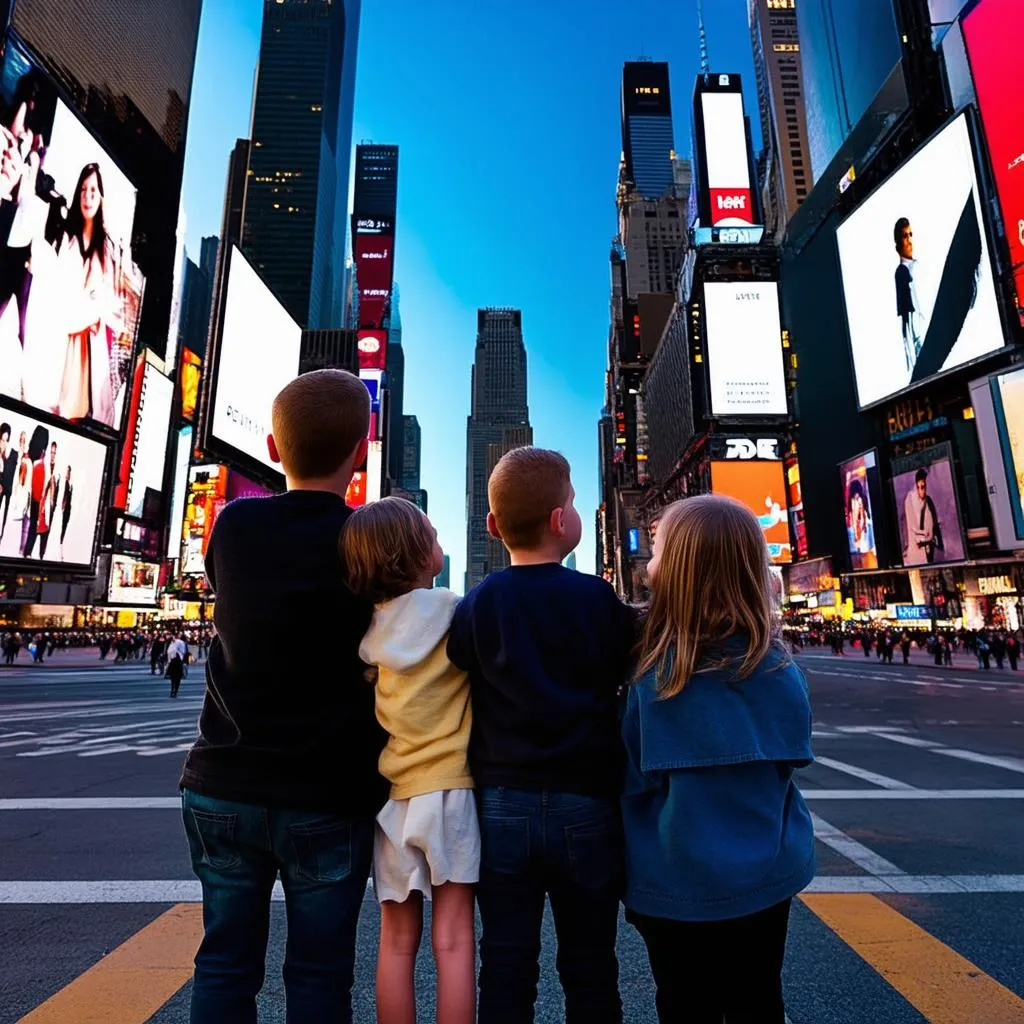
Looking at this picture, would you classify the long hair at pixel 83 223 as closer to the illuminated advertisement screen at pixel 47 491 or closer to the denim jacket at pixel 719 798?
the illuminated advertisement screen at pixel 47 491

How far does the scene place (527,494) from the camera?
219 centimetres

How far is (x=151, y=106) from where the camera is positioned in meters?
99.9

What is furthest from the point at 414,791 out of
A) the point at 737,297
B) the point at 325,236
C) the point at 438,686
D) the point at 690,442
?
the point at 325,236

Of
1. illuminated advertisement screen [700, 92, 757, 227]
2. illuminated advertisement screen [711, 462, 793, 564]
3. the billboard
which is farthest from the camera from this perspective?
illuminated advertisement screen [711, 462, 793, 564]

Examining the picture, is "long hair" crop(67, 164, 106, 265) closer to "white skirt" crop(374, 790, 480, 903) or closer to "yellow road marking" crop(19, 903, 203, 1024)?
"yellow road marking" crop(19, 903, 203, 1024)

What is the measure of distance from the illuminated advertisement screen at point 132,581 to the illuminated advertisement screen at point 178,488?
14.6ft

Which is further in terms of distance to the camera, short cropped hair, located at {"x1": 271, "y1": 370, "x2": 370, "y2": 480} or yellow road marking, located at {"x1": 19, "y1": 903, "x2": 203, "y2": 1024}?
yellow road marking, located at {"x1": 19, "y1": 903, "x2": 203, "y2": 1024}

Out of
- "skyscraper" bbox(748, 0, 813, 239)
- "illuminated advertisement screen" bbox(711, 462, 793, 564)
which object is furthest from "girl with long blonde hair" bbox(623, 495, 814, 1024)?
"skyscraper" bbox(748, 0, 813, 239)

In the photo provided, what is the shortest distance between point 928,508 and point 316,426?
60664mm

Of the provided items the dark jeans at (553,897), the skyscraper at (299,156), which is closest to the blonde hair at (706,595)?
the dark jeans at (553,897)

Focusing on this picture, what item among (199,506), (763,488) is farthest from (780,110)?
→ (199,506)

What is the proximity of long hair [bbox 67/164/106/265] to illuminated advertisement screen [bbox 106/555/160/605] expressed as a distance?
49172 millimetres

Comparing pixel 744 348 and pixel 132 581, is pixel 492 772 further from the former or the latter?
pixel 132 581

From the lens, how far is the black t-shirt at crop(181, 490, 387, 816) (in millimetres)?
1896
